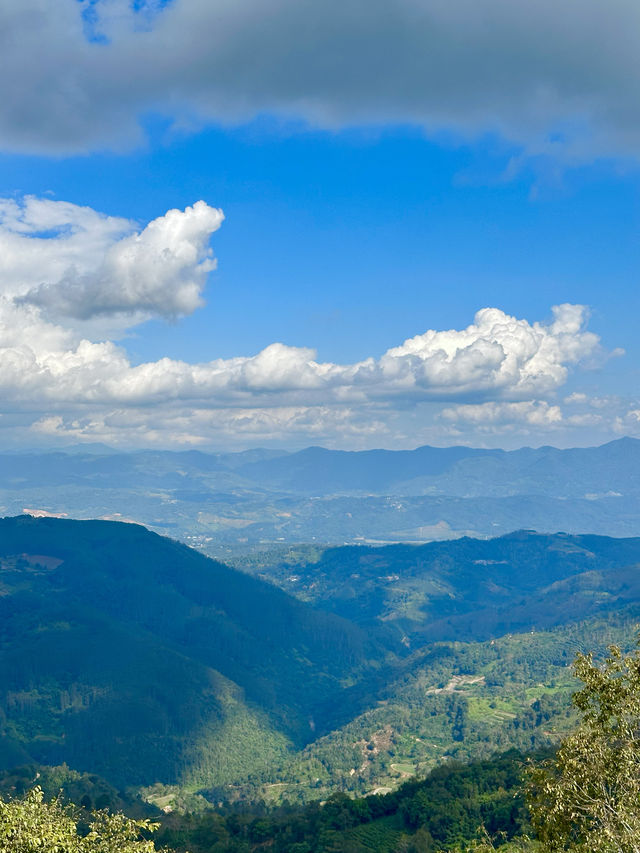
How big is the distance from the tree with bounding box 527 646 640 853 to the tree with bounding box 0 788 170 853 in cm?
2255

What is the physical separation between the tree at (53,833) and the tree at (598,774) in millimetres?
22547

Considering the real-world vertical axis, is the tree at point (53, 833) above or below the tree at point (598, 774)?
below

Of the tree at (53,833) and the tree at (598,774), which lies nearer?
the tree at (598,774)

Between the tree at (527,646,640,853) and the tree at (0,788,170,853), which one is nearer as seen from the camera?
the tree at (527,646,640,853)

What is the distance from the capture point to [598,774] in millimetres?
33500

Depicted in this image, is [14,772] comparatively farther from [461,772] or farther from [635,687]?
[635,687]

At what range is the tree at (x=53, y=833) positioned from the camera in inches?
1316

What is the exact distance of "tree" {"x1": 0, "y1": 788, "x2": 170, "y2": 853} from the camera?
3344 cm

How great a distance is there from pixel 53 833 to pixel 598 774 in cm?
2837

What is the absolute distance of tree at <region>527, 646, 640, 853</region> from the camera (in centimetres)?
3253

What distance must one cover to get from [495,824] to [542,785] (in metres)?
110

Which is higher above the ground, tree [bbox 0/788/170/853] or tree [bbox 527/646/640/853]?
tree [bbox 527/646/640/853]

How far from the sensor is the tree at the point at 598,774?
3253 centimetres

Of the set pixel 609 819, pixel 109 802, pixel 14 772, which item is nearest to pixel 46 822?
pixel 609 819
